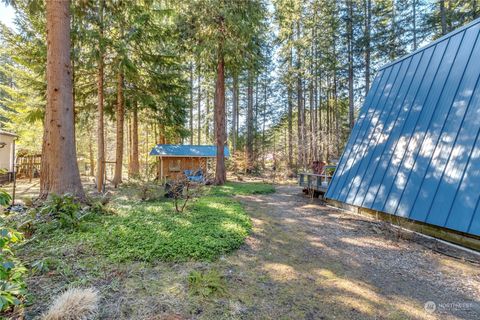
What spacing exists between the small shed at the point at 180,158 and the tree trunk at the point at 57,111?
940 cm

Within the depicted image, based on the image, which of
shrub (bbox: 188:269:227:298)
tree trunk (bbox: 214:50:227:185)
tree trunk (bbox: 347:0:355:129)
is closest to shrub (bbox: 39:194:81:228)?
shrub (bbox: 188:269:227:298)

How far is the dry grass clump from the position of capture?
217 centimetres

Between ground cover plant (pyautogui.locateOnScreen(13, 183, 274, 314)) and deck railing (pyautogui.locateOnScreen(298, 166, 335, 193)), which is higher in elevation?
deck railing (pyautogui.locateOnScreen(298, 166, 335, 193))

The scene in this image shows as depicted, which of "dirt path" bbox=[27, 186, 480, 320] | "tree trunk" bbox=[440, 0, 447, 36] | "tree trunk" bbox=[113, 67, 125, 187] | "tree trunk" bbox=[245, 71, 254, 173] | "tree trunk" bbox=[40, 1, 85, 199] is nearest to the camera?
"dirt path" bbox=[27, 186, 480, 320]

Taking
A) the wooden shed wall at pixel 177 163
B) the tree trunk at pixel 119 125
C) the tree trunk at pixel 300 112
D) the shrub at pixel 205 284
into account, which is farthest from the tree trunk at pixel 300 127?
the shrub at pixel 205 284

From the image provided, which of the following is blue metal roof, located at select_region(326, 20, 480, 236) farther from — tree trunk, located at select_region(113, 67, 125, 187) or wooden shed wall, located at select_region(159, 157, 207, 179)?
wooden shed wall, located at select_region(159, 157, 207, 179)

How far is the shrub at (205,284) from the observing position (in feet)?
9.32

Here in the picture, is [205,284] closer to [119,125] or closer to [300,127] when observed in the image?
[119,125]

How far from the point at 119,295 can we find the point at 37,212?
3361mm

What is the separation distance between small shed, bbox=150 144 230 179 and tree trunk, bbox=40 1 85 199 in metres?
9.40

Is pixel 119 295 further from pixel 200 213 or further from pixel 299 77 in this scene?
pixel 299 77

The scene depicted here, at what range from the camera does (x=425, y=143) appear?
4750 mm

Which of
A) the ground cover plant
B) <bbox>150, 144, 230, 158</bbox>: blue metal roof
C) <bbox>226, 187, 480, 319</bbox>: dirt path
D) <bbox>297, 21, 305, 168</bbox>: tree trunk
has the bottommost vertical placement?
<bbox>226, 187, 480, 319</bbox>: dirt path

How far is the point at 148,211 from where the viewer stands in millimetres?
6035
